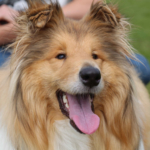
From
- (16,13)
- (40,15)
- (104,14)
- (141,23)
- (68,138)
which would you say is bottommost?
(141,23)

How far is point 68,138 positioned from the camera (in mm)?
2846

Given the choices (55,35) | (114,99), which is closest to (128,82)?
(114,99)

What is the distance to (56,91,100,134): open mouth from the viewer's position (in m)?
2.68

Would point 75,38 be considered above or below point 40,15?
below

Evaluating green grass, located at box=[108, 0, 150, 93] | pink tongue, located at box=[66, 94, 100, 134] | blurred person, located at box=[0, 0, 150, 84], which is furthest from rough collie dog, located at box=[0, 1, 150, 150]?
green grass, located at box=[108, 0, 150, 93]

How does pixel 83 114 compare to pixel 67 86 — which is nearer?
pixel 67 86

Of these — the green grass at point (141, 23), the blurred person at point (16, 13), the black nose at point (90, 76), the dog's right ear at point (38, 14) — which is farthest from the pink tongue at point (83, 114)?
the green grass at point (141, 23)

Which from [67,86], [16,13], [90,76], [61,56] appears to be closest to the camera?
[90,76]

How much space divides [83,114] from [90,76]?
1.54ft

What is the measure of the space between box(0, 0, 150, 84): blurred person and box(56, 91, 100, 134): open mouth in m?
0.96

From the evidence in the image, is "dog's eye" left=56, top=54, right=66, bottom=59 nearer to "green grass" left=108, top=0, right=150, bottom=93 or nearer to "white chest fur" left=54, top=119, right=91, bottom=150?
"white chest fur" left=54, top=119, right=91, bottom=150

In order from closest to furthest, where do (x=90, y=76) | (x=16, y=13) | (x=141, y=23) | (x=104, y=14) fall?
1. (x=90, y=76)
2. (x=104, y=14)
3. (x=16, y=13)
4. (x=141, y=23)

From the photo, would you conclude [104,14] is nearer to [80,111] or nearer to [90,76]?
[90,76]

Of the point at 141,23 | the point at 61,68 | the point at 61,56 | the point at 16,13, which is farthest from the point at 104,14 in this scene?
the point at 141,23
